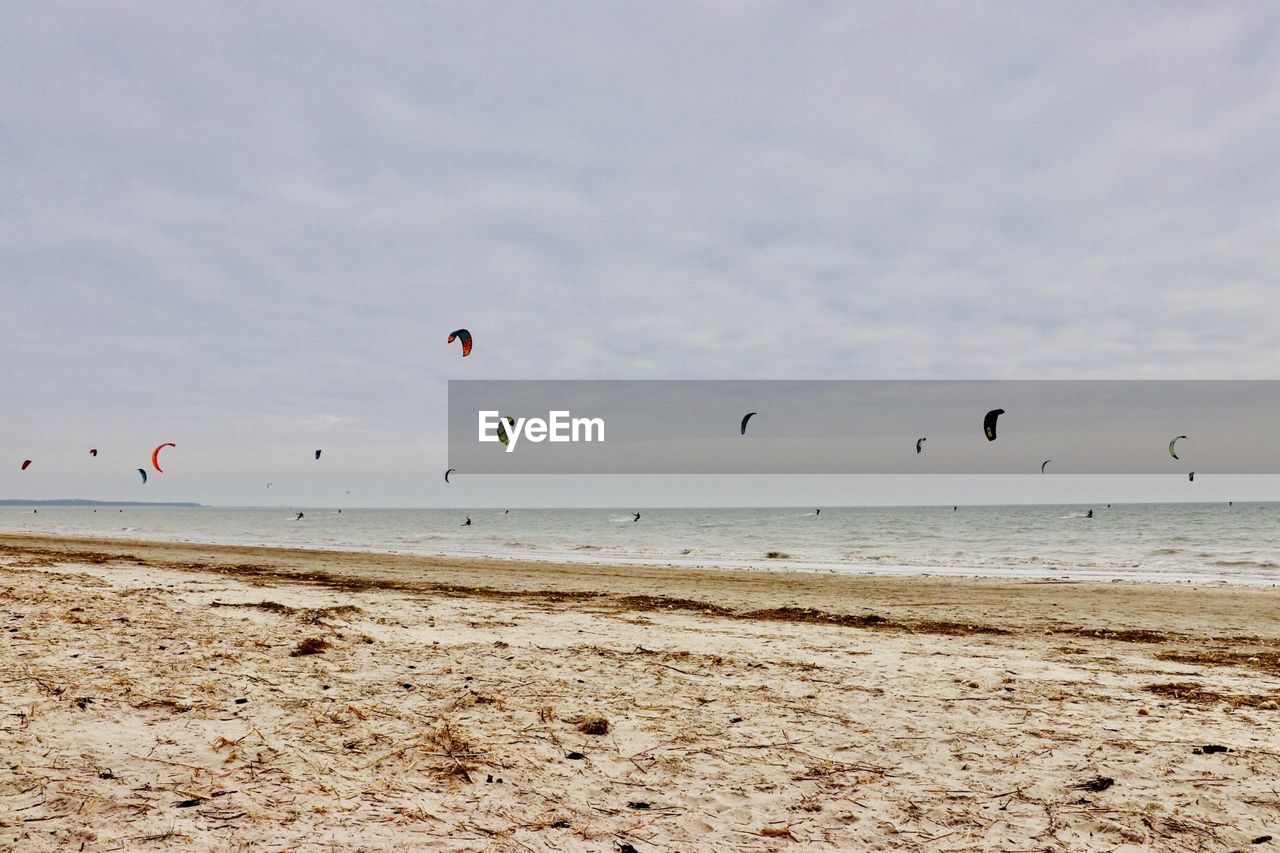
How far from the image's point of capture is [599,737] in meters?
5.12

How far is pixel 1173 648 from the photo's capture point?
10.1 meters

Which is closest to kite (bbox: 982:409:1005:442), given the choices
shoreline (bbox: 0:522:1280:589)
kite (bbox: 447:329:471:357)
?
shoreline (bbox: 0:522:1280:589)

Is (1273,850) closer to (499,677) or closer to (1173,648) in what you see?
(499,677)

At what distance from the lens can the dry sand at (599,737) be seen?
3.76m

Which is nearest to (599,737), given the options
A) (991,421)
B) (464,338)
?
(464,338)

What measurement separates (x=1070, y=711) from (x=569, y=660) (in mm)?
4420

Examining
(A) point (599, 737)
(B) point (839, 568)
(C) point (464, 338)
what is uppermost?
(C) point (464, 338)

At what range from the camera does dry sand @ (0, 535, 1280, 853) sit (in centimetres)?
376

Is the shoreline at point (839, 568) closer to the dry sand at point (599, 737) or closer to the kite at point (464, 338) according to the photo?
the kite at point (464, 338)

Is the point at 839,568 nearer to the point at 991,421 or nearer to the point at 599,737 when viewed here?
the point at 991,421

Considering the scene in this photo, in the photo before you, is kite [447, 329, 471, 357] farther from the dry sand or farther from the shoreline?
the dry sand

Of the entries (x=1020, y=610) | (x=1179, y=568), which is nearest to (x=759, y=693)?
(x=1020, y=610)

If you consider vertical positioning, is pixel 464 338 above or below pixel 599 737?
above

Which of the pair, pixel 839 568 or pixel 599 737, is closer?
pixel 599 737
